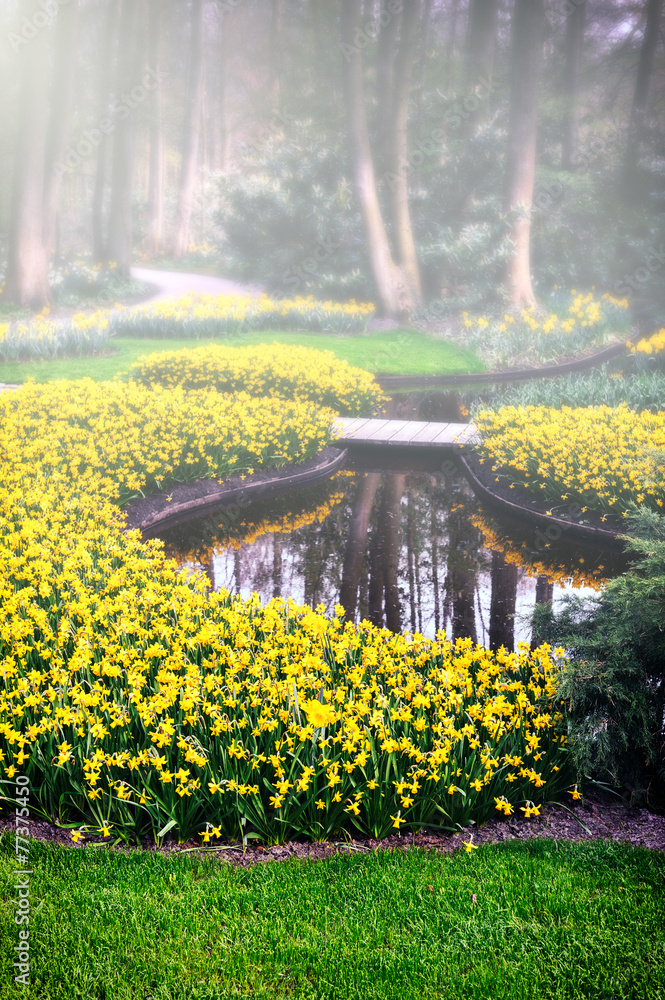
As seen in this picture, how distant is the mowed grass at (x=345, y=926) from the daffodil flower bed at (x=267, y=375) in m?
7.30

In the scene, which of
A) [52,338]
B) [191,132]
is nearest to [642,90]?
[191,132]

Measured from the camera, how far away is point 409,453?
8.49 m

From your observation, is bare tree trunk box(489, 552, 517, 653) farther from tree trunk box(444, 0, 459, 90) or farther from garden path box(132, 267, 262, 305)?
tree trunk box(444, 0, 459, 90)

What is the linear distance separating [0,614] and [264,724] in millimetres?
1612

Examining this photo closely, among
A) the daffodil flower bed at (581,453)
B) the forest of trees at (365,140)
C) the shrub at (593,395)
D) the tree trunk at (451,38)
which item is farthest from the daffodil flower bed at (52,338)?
the tree trunk at (451,38)

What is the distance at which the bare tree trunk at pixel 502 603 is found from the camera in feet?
14.5

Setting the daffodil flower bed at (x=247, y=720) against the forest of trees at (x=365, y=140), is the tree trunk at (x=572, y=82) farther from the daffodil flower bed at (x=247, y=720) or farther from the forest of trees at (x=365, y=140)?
the daffodil flower bed at (x=247, y=720)

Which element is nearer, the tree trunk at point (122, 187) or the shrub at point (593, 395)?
the shrub at point (593, 395)

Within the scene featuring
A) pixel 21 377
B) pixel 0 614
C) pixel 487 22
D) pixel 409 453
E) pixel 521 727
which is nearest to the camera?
pixel 521 727

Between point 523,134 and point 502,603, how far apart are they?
12066mm

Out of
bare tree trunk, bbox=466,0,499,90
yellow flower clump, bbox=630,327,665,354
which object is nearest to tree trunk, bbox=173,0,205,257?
bare tree trunk, bbox=466,0,499,90

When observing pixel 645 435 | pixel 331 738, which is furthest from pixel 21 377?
pixel 331 738

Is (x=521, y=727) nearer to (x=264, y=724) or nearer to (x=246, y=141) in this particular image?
(x=264, y=724)

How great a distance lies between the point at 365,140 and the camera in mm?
13180
